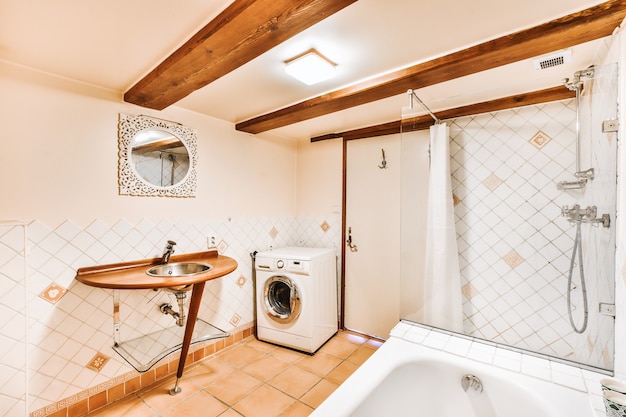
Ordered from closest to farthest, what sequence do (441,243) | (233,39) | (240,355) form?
(233,39)
(441,243)
(240,355)

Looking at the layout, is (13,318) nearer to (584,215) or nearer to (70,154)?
(70,154)

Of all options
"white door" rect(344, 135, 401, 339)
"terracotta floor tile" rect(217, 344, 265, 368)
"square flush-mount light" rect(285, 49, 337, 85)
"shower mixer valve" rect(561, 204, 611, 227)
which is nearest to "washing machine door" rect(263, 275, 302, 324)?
"terracotta floor tile" rect(217, 344, 265, 368)

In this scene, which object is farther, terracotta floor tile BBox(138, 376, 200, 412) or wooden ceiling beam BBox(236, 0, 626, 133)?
terracotta floor tile BBox(138, 376, 200, 412)

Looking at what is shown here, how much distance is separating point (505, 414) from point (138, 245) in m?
2.42

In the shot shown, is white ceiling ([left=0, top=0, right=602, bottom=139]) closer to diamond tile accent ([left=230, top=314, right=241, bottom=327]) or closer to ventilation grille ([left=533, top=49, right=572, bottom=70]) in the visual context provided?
ventilation grille ([left=533, top=49, right=572, bottom=70])

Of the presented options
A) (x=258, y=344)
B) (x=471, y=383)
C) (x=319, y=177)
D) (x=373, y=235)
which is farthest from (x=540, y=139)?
(x=258, y=344)

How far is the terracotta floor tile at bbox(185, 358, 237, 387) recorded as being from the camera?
2.19 metres

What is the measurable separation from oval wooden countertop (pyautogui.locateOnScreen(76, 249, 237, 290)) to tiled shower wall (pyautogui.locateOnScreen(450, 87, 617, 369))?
1981 millimetres

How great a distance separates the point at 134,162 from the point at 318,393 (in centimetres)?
219

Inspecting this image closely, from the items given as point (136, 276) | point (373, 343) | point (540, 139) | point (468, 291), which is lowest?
point (373, 343)

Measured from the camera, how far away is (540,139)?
6.61 feet

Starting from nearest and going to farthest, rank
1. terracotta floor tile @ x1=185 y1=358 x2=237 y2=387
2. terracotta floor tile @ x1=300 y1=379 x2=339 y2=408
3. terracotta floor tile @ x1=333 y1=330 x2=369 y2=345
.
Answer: terracotta floor tile @ x1=300 y1=379 x2=339 y2=408, terracotta floor tile @ x1=185 y1=358 x2=237 y2=387, terracotta floor tile @ x1=333 y1=330 x2=369 y2=345

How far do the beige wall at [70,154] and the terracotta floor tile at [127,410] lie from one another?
1.28m

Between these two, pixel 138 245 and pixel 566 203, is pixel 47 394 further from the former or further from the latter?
pixel 566 203
